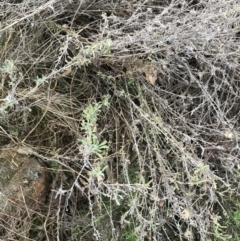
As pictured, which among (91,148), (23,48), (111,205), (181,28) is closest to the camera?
(91,148)

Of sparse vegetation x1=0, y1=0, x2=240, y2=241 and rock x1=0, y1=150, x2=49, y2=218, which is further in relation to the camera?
rock x1=0, y1=150, x2=49, y2=218

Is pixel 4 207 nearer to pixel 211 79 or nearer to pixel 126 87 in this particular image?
pixel 126 87

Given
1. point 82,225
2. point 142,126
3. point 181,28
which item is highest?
point 181,28

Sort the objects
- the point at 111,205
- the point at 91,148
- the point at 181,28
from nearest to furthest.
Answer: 1. the point at 91,148
2. the point at 181,28
3. the point at 111,205

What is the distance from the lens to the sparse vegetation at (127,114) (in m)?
1.45

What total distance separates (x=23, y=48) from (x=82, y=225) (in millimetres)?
717

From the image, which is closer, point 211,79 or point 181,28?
point 181,28

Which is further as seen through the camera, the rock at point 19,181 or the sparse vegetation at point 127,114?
the rock at point 19,181

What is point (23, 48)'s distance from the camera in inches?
58.4

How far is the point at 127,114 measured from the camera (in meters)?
1.60

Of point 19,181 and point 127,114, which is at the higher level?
point 127,114

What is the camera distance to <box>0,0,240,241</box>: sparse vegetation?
4.77 ft

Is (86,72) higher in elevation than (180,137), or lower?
higher

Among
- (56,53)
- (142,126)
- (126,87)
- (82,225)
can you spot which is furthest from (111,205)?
(56,53)
